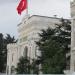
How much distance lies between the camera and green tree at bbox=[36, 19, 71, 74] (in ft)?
104

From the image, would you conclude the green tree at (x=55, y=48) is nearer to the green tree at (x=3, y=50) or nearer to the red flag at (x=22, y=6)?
the red flag at (x=22, y=6)

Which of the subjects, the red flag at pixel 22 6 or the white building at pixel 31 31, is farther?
the red flag at pixel 22 6

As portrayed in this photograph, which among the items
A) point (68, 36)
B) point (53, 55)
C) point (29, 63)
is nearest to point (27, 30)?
point (29, 63)

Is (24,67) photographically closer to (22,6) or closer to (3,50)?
(22,6)

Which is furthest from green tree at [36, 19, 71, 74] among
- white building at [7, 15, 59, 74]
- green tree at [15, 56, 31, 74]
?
green tree at [15, 56, 31, 74]

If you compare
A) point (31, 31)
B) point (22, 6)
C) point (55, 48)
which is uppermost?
point (22, 6)

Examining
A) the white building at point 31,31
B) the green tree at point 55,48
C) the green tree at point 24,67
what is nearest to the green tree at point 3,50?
the white building at point 31,31

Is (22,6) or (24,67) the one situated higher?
(22,6)

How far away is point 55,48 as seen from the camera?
34281 mm

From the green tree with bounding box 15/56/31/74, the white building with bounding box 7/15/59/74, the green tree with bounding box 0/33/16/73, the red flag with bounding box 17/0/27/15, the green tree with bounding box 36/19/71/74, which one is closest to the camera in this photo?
the green tree with bounding box 36/19/71/74

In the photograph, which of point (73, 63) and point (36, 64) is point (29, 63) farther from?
point (73, 63)

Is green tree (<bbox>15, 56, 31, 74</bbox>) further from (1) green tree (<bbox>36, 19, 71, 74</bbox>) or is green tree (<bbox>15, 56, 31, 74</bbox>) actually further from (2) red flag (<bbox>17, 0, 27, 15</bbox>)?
(2) red flag (<bbox>17, 0, 27, 15</bbox>)

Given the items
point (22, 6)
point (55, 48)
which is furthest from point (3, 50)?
point (55, 48)

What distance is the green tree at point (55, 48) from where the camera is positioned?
31.8 m
